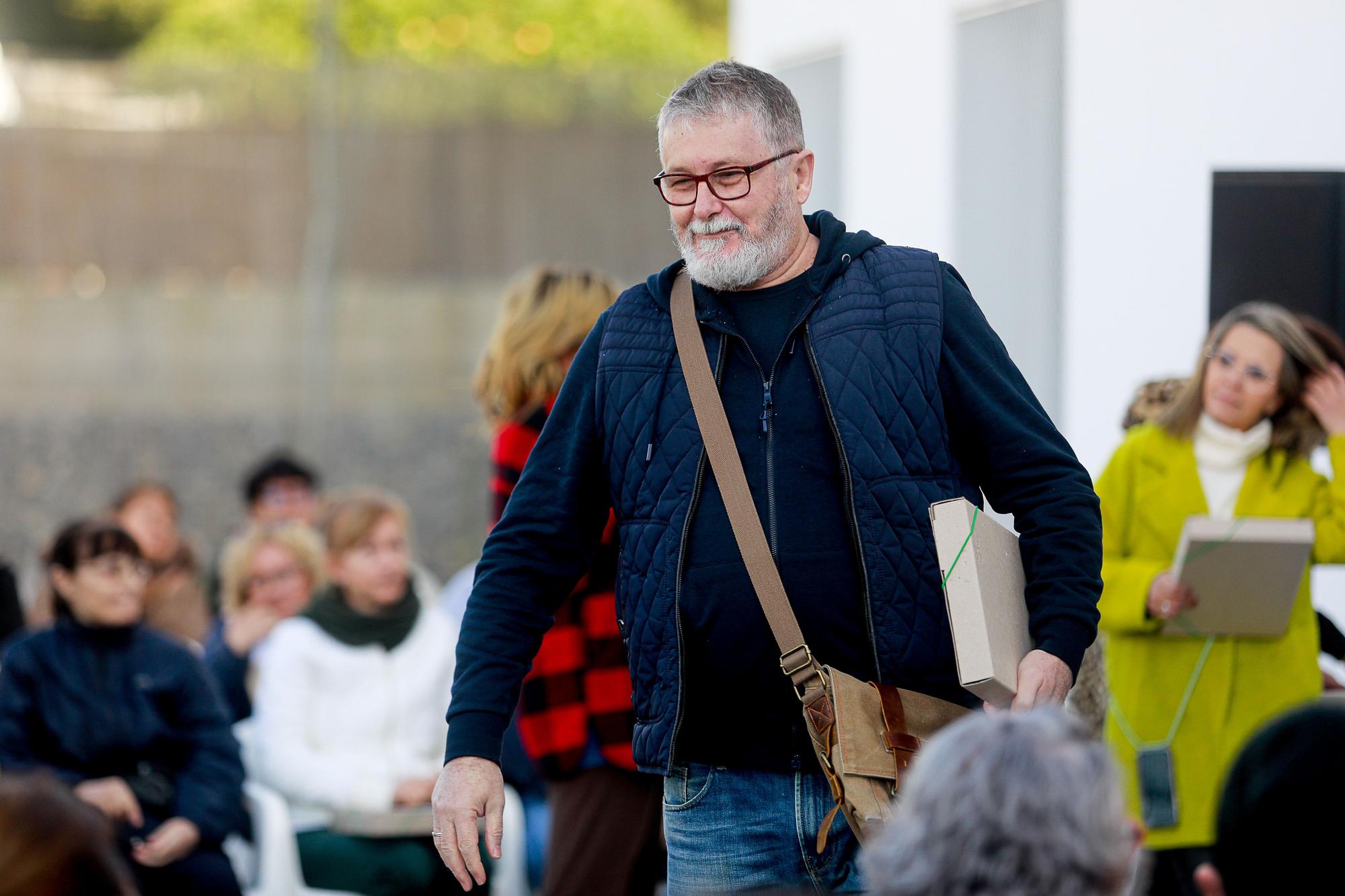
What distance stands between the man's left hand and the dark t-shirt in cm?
25

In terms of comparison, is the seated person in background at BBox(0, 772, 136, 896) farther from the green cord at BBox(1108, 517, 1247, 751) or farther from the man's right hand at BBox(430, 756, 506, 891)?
the green cord at BBox(1108, 517, 1247, 751)

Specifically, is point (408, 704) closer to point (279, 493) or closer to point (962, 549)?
point (279, 493)

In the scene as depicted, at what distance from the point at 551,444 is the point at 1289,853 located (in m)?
1.61

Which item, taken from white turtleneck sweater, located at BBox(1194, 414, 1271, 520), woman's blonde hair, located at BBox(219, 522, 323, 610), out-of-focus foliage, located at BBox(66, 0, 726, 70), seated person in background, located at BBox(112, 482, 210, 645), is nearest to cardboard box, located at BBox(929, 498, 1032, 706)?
white turtleneck sweater, located at BBox(1194, 414, 1271, 520)

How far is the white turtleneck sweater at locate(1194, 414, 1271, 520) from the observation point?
181 inches

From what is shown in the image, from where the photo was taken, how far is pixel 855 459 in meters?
2.63

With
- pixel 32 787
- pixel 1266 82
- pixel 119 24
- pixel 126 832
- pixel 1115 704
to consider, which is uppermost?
pixel 119 24

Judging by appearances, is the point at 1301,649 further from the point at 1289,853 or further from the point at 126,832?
the point at 126,832

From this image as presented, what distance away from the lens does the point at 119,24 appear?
682 inches

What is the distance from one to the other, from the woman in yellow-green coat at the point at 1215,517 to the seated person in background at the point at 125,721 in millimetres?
2885

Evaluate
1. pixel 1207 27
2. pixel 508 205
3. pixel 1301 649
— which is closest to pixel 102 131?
pixel 508 205

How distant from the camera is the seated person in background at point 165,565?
7.64 metres

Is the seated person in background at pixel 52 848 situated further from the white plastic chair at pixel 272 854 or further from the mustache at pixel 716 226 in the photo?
the white plastic chair at pixel 272 854

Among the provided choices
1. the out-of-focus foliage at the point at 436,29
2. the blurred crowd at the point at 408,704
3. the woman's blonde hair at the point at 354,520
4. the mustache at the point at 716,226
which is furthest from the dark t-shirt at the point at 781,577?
the out-of-focus foliage at the point at 436,29
